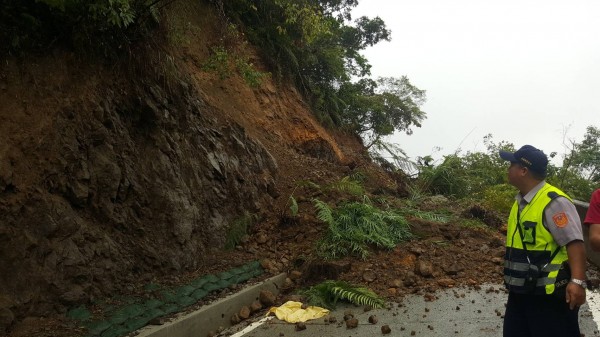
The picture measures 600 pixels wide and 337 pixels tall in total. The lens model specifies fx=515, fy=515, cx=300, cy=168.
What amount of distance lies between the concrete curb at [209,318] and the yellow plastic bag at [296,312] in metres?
0.54

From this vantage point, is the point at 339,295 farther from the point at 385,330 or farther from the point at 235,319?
the point at 235,319

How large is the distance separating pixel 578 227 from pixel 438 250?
5.68 m

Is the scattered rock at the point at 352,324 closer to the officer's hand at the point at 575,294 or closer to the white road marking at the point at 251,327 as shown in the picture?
the white road marking at the point at 251,327

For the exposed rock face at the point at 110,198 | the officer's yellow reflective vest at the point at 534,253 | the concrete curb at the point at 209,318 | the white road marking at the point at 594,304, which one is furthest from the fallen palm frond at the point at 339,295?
the officer's yellow reflective vest at the point at 534,253

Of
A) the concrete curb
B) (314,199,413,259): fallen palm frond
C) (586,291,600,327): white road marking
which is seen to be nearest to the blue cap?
(586,291,600,327): white road marking

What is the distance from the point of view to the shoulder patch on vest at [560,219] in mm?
3369

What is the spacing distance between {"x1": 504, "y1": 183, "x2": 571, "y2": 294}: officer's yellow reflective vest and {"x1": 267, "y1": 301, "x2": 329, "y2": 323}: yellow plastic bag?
3.48m

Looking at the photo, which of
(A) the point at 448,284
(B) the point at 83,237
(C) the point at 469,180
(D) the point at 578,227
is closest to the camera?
(D) the point at 578,227

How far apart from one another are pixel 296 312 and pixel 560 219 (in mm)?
4121

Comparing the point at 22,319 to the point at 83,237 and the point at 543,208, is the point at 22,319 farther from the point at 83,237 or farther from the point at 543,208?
the point at 543,208

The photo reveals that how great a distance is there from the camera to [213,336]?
6453mm

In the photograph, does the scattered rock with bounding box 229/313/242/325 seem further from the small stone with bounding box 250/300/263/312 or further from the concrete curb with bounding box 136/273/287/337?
the small stone with bounding box 250/300/263/312

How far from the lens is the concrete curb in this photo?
5738 mm

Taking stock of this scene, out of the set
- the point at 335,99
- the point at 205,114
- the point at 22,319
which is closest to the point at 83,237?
the point at 22,319
